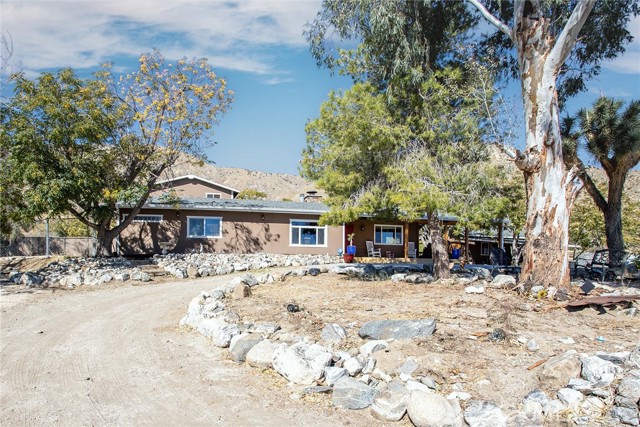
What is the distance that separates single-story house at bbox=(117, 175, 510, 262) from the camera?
20.8 meters

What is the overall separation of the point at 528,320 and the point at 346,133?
20.9ft

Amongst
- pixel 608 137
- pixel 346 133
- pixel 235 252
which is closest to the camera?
pixel 346 133

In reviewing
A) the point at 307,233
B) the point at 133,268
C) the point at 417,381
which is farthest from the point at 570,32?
the point at 307,233

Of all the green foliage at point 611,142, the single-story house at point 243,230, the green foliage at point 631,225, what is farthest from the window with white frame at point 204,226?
the green foliage at point 631,225

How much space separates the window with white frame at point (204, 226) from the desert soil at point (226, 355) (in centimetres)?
1150

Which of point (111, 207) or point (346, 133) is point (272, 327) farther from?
point (111, 207)

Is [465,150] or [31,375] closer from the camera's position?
[31,375]

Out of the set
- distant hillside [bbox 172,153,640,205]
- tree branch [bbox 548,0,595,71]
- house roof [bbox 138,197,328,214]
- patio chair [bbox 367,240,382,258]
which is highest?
distant hillside [bbox 172,153,640,205]

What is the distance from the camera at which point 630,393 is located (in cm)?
405

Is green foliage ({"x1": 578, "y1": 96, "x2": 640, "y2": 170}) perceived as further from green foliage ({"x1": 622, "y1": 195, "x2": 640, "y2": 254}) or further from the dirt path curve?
the dirt path curve

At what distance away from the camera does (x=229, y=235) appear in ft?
71.8

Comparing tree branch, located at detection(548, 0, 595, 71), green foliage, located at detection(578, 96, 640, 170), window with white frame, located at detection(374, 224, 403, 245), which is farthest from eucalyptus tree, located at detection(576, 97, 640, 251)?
window with white frame, located at detection(374, 224, 403, 245)

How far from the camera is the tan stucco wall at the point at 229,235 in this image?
2083 centimetres

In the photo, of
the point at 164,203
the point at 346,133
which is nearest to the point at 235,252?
the point at 164,203
